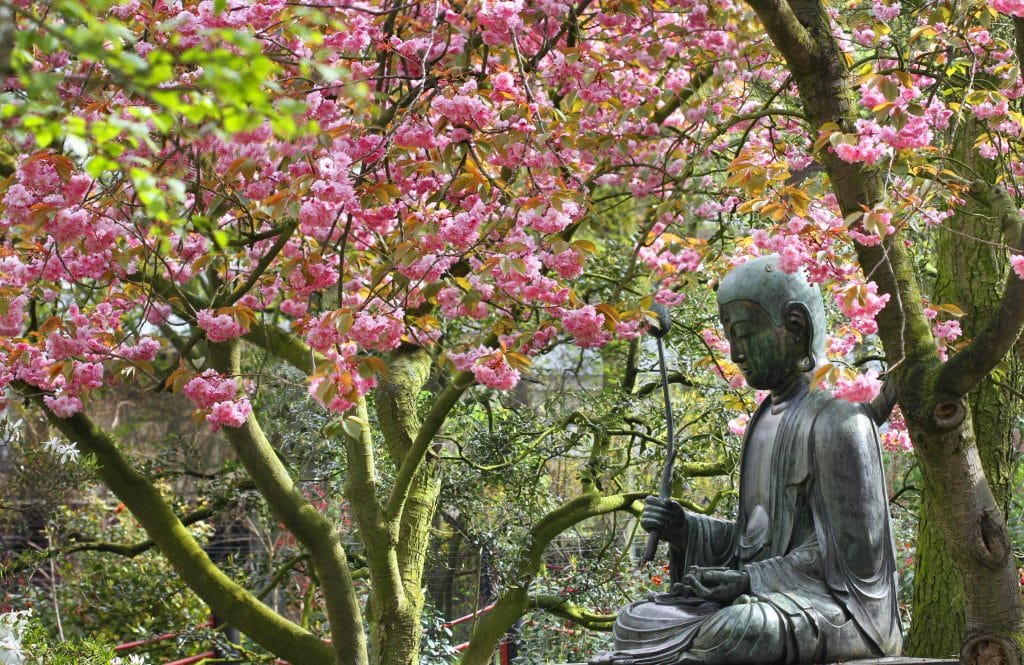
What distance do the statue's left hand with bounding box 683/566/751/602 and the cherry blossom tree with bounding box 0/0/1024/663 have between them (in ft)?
2.58

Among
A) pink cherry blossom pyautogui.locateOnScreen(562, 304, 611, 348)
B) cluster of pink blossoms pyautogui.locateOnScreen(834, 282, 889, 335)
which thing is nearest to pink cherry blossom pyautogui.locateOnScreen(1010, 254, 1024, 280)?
cluster of pink blossoms pyautogui.locateOnScreen(834, 282, 889, 335)

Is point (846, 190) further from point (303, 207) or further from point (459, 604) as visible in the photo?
point (459, 604)

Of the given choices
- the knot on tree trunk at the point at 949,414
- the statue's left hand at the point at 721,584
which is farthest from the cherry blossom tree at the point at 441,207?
the statue's left hand at the point at 721,584

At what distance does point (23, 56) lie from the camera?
2639 millimetres

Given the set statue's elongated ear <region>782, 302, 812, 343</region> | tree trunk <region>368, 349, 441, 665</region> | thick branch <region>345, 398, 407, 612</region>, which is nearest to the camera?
statue's elongated ear <region>782, 302, 812, 343</region>

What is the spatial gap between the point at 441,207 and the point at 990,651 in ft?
9.64

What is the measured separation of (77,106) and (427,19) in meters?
1.98

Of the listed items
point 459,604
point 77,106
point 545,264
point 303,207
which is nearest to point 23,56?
point 303,207

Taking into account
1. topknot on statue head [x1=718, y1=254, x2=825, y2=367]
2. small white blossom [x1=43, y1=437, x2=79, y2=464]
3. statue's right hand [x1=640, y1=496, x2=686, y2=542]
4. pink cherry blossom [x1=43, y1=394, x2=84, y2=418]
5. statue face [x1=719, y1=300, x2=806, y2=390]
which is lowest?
statue's right hand [x1=640, y1=496, x2=686, y2=542]

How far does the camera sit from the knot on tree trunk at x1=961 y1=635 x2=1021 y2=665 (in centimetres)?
463

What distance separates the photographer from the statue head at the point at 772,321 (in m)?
5.10

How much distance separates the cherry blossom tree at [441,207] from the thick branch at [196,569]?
0.02 meters

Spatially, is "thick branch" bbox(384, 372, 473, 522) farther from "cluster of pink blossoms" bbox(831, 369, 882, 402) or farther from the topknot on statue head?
"cluster of pink blossoms" bbox(831, 369, 882, 402)

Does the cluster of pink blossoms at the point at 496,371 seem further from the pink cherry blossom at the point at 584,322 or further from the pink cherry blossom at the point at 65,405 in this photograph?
the pink cherry blossom at the point at 65,405
